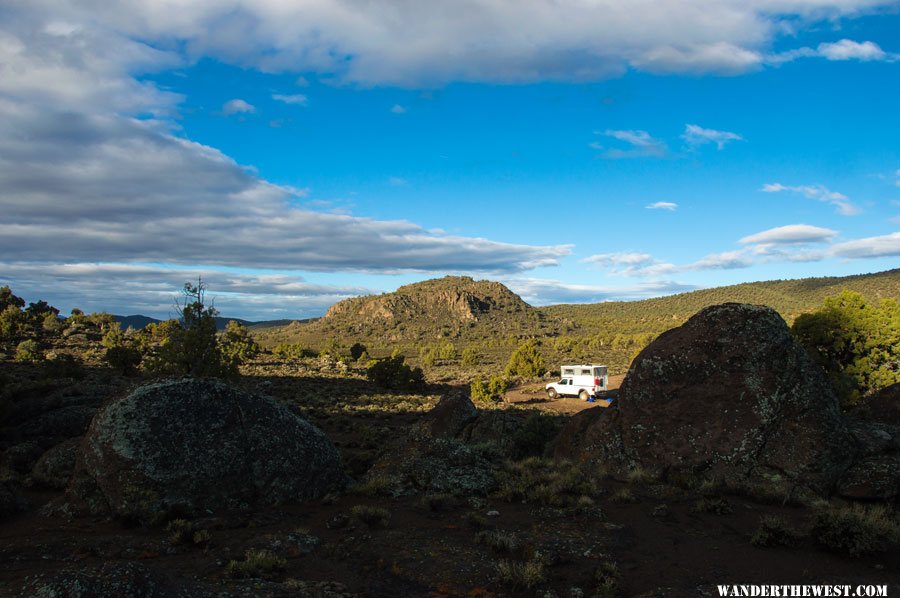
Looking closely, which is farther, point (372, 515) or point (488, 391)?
point (488, 391)

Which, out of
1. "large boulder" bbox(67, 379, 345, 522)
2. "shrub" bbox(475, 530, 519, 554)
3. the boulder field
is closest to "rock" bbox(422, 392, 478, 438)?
the boulder field

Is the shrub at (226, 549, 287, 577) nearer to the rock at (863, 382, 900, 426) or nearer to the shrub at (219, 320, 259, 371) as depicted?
the rock at (863, 382, 900, 426)

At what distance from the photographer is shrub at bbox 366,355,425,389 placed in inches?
1839

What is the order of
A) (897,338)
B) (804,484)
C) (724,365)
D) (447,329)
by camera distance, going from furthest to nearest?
(447,329) → (897,338) → (724,365) → (804,484)

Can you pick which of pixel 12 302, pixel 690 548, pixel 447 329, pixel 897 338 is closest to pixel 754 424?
pixel 690 548

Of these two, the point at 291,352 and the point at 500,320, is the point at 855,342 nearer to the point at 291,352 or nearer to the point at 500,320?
the point at 291,352

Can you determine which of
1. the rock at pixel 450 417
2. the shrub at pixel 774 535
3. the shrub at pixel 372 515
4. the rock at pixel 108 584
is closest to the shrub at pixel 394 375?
Result: the rock at pixel 450 417

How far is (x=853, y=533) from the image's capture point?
291 inches

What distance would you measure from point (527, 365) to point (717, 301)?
7591 centimetres

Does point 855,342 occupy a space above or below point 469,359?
above

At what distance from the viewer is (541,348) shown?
90500mm

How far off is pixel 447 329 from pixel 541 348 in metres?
36.4

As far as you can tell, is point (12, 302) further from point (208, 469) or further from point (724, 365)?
point (724, 365)

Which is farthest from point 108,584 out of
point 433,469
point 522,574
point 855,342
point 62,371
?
→ point 62,371
